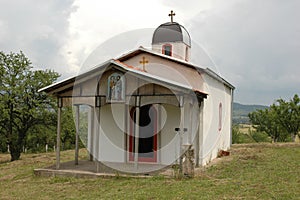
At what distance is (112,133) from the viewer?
13578 mm

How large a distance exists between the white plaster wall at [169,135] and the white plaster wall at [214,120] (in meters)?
1.14

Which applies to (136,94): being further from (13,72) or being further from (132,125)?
(13,72)

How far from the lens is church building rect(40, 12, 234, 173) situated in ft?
35.4

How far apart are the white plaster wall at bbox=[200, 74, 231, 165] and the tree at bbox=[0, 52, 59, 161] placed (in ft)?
34.7

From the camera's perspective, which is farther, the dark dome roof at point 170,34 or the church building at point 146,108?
the dark dome roof at point 170,34

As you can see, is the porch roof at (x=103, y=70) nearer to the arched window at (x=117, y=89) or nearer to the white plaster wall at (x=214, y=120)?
the arched window at (x=117, y=89)

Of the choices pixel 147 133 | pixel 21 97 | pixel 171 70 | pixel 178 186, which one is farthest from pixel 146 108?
pixel 21 97

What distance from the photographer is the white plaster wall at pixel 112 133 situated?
13.4 m

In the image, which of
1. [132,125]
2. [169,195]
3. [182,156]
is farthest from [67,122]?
[169,195]

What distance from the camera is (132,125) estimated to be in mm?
13203

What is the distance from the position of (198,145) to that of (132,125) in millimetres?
2812

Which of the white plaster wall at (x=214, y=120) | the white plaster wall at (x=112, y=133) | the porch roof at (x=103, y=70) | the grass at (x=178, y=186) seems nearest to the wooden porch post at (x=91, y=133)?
the white plaster wall at (x=112, y=133)

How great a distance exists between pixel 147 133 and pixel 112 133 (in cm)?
160

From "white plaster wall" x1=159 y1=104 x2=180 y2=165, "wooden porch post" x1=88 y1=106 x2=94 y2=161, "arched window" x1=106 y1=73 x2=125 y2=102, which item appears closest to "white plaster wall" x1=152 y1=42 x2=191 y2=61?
"white plaster wall" x1=159 y1=104 x2=180 y2=165
